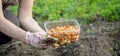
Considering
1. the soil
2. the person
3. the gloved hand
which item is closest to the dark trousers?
the person

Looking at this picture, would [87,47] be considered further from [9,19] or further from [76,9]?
[76,9]

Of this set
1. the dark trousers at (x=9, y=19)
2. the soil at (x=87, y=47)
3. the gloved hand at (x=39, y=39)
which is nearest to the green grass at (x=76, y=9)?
the soil at (x=87, y=47)

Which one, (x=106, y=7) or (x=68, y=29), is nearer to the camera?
(x=68, y=29)

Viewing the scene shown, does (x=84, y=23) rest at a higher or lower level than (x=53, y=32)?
lower

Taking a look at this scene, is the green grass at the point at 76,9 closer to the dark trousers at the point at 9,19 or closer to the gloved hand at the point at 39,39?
the dark trousers at the point at 9,19

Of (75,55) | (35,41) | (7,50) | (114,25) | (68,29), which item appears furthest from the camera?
(114,25)

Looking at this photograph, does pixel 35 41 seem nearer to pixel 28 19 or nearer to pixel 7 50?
pixel 28 19

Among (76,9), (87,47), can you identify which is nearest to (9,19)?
(87,47)

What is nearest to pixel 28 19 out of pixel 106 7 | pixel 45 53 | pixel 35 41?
pixel 45 53
